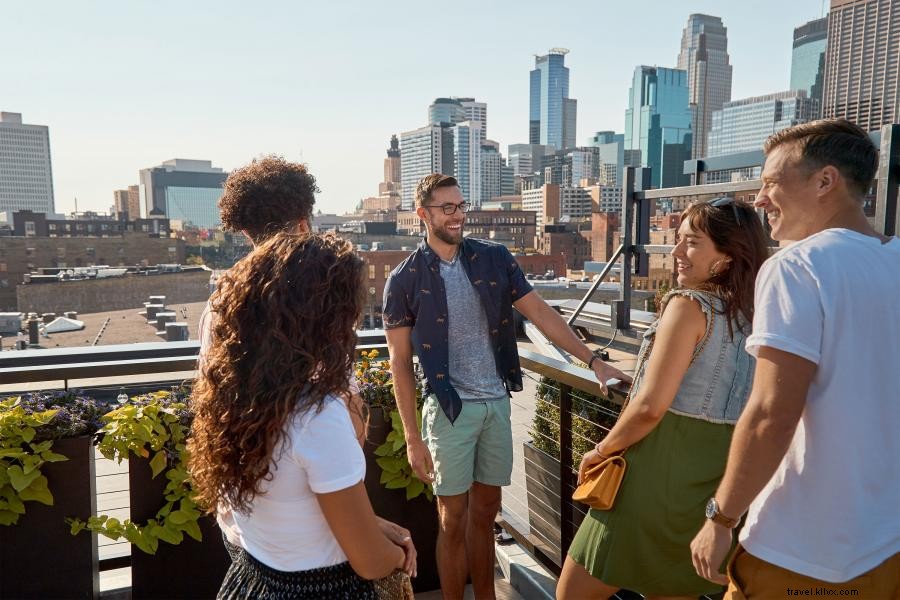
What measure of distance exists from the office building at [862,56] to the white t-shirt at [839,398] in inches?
5677

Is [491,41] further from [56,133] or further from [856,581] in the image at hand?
[56,133]

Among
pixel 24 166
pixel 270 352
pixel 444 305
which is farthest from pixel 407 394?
pixel 24 166

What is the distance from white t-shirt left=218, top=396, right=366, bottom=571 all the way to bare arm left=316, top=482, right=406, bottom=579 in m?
0.03

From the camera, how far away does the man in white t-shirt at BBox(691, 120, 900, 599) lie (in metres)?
1.14

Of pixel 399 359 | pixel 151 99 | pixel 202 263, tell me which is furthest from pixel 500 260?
pixel 151 99

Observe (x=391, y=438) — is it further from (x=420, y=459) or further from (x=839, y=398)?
(x=839, y=398)

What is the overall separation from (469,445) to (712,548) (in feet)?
3.81

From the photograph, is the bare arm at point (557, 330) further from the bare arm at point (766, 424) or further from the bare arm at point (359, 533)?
the bare arm at point (359, 533)

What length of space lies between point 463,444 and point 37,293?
64.5 m

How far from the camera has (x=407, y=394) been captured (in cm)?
245

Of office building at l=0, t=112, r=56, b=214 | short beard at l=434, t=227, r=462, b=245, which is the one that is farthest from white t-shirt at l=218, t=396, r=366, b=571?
office building at l=0, t=112, r=56, b=214

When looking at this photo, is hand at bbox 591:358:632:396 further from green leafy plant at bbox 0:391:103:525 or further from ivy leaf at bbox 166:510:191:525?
green leafy plant at bbox 0:391:103:525

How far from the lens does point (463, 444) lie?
7.74ft

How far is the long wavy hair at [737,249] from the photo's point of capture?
1.61m
